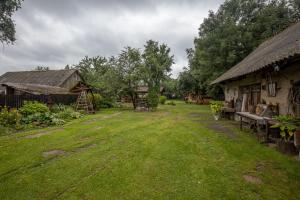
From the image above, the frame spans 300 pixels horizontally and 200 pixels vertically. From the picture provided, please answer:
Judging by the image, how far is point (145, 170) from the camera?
3.73 m

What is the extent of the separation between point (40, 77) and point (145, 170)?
87.7 ft

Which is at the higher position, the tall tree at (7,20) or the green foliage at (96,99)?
the tall tree at (7,20)

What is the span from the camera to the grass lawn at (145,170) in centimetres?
289

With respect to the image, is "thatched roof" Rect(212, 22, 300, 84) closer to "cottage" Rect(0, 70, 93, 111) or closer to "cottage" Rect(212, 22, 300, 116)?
"cottage" Rect(212, 22, 300, 116)

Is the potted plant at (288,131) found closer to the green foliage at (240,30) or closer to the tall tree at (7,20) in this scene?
the green foliage at (240,30)

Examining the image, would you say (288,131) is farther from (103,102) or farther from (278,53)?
(103,102)

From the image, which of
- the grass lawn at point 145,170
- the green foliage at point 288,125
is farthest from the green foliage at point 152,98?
the green foliage at point 288,125

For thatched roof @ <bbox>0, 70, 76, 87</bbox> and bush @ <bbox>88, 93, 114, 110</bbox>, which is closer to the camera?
bush @ <bbox>88, 93, 114, 110</bbox>

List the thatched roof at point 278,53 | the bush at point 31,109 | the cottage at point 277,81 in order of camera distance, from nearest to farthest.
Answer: the thatched roof at point 278,53 → the cottage at point 277,81 → the bush at point 31,109

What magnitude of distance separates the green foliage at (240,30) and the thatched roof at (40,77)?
1851 centimetres

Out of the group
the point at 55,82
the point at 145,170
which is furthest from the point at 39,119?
the point at 55,82

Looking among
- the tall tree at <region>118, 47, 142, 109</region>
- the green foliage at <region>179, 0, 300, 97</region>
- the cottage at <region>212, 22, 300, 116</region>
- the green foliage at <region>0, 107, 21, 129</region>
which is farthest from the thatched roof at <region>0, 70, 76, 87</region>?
the cottage at <region>212, 22, 300, 116</region>

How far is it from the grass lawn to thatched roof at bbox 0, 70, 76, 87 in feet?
65.4

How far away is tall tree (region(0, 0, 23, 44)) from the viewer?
36.0ft
